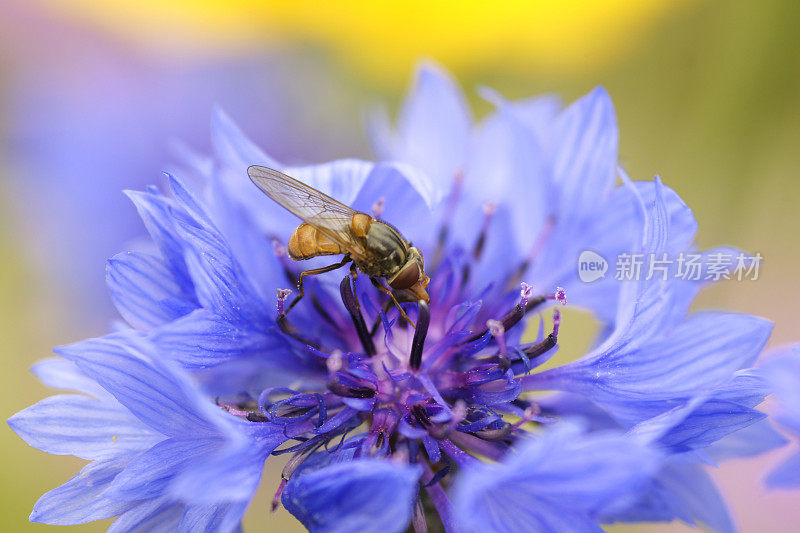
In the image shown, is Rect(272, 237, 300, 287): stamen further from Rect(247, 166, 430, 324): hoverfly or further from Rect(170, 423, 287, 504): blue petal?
Rect(170, 423, 287, 504): blue petal

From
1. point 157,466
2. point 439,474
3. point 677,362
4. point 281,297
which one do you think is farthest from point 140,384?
point 677,362

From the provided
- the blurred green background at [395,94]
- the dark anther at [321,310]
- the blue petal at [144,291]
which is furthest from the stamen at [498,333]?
the blurred green background at [395,94]

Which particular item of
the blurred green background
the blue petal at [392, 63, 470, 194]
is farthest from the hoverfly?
the blurred green background

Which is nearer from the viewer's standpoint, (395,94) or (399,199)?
(399,199)

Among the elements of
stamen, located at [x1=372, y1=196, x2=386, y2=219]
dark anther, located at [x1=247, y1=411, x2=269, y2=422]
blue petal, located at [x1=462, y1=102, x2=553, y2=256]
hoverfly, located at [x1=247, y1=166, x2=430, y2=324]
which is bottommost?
dark anther, located at [x1=247, y1=411, x2=269, y2=422]

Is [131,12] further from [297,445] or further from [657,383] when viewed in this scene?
[657,383]

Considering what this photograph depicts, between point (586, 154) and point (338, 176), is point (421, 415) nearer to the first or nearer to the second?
point (338, 176)
